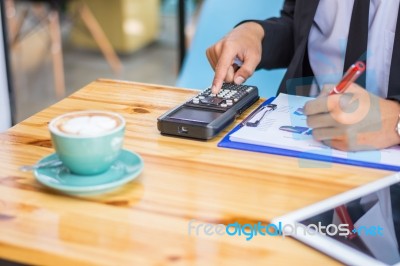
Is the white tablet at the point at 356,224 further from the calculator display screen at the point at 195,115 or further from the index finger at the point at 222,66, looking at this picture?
the index finger at the point at 222,66

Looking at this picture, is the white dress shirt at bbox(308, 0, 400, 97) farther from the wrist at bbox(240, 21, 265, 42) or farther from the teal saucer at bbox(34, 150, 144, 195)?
the teal saucer at bbox(34, 150, 144, 195)

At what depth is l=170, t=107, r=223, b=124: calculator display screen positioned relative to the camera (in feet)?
2.91

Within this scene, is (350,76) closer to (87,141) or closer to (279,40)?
(87,141)

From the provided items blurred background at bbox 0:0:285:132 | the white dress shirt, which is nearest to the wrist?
the white dress shirt

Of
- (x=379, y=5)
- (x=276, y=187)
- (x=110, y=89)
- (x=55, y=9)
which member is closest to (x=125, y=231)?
(x=276, y=187)

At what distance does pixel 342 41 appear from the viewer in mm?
1208

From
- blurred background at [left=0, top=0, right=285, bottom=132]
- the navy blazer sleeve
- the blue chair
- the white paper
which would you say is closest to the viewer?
the white paper

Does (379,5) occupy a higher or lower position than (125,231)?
higher

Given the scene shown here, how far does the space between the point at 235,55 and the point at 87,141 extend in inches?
17.7

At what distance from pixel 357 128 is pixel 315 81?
1.14 ft

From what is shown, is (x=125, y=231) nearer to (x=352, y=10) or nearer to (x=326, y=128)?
(x=326, y=128)

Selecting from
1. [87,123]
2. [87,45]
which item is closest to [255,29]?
[87,123]

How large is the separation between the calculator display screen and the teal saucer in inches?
5.3

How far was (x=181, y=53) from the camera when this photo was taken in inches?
103
